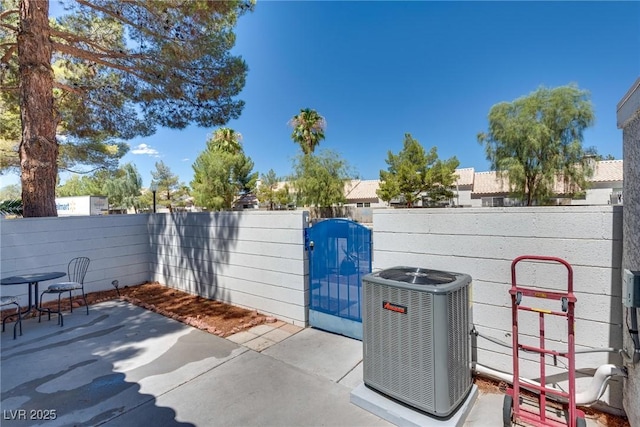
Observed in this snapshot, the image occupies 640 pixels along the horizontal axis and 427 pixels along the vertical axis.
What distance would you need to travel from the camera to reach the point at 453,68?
47.6 feet

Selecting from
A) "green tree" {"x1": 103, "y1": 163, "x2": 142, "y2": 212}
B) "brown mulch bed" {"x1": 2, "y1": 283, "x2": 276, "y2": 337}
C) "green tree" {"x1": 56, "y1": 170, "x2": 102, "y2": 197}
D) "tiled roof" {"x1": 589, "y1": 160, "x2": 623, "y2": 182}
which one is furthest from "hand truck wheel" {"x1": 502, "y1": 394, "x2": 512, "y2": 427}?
"green tree" {"x1": 56, "y1": 170, "x2": 102, "y2": 197}

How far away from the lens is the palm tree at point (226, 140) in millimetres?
24828

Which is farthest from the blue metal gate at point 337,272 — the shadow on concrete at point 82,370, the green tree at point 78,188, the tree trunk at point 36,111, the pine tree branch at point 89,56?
the green tree at point 78,188

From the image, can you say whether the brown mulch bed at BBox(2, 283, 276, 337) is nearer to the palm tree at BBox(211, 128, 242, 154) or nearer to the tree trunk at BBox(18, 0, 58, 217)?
the tree trunk at BBox(18, 0, 58, 217)

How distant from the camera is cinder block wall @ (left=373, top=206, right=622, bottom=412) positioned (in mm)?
1881

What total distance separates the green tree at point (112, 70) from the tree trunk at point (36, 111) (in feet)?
0.05

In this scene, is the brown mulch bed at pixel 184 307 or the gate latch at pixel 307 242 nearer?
the gate latch at pixel 307 242

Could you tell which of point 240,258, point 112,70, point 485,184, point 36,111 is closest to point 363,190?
point 485,184

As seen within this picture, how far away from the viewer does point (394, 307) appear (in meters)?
1.92

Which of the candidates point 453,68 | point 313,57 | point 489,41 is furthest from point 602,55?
point 313,57

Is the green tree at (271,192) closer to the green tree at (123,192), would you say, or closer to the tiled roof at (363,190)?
the tiled roof at (363,190)

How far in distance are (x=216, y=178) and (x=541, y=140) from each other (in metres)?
21.7

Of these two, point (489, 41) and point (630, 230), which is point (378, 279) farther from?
point (489, 41)

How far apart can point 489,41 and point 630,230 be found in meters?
11.0
